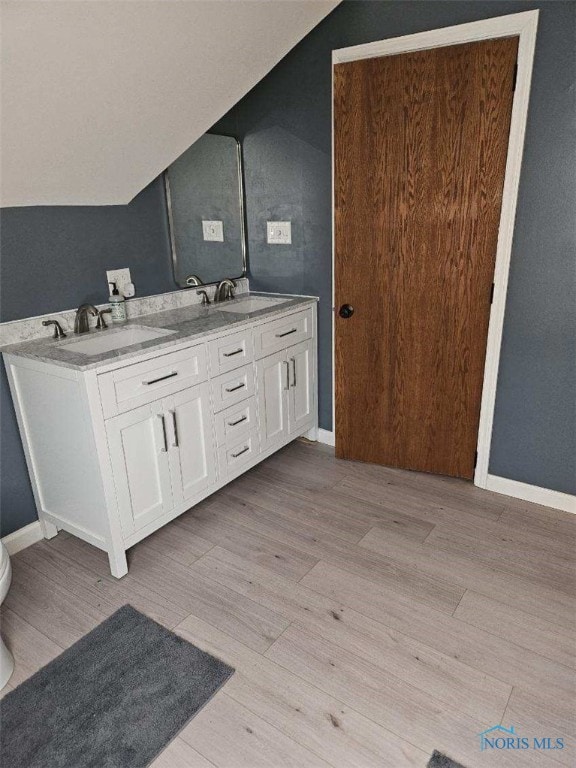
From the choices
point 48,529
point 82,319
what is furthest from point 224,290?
point 48,529

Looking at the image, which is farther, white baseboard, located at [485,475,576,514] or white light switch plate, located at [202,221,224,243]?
white light switch plate, located at [202,221,224,243]

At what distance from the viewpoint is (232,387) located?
249 cm

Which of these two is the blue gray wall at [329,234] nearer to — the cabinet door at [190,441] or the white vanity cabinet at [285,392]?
the white vanity cabinet at [285,392]

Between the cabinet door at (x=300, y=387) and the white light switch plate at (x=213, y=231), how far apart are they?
2.55 ft

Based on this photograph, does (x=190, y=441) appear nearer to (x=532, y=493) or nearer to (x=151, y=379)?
(x=151, y=379)

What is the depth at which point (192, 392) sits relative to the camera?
7.46ft

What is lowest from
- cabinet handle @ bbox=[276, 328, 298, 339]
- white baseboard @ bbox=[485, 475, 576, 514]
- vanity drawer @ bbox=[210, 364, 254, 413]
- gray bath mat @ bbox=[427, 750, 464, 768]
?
gray bath mat @ bbox=[427, 750, 464, 768]

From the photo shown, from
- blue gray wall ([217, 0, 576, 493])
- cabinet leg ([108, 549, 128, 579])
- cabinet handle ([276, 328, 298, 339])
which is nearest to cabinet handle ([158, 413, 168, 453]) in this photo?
cabinet leg ([108, 549, 128, 579])

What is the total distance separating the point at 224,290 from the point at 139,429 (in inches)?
48.5

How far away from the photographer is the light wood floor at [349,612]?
58.6 inches

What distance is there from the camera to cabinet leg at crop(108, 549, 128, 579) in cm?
208

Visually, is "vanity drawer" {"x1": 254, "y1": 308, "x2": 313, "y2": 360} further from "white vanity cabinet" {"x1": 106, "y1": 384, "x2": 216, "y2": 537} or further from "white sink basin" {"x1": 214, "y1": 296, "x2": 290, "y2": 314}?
"white vanity cabinet" {"x1": 106, "y1": 384, "x2": 216, "y2": 537}

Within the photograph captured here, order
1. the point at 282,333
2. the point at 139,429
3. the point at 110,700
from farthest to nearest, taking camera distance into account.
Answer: the point at 282,333 < the point at 139,429 < the point at 110,700

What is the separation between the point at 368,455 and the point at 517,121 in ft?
5.82
